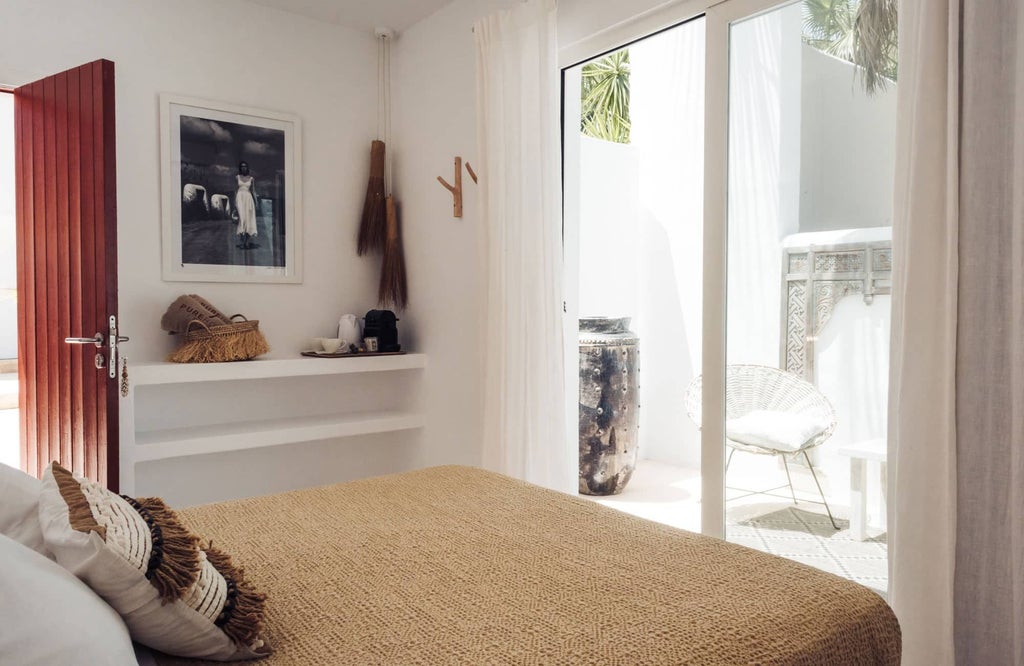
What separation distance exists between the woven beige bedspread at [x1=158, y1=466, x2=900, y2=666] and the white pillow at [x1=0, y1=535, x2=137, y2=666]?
0.73 ft

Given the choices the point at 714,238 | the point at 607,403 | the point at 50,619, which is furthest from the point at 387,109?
the point at 50,619

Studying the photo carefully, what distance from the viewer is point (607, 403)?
3.88 metres

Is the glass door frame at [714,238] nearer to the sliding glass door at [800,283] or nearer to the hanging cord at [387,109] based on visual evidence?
the sliding glass door at [800,283]

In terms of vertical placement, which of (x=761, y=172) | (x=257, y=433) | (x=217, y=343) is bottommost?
(x=257, y=433)

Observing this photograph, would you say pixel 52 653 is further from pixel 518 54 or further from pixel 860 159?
pixel 518 54

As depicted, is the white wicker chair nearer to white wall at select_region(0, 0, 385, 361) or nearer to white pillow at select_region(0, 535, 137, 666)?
white pillow at select_region(0, 535, 137, 666)

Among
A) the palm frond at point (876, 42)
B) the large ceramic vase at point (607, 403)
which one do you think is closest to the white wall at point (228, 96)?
the large ceramic vase at point (607, 403)

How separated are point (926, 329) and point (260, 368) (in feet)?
8.46

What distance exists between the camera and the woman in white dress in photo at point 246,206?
345 cm

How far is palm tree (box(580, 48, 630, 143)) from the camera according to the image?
→ 5129mm

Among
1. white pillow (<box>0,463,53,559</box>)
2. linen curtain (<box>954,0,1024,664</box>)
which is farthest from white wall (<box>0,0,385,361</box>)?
linen curtain (<box>954,0,1024,664</box>)

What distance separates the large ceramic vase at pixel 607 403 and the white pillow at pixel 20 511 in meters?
3.01

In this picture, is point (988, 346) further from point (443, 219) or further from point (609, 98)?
point (609, 98)


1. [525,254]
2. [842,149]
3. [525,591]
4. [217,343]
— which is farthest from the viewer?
[217,343]
